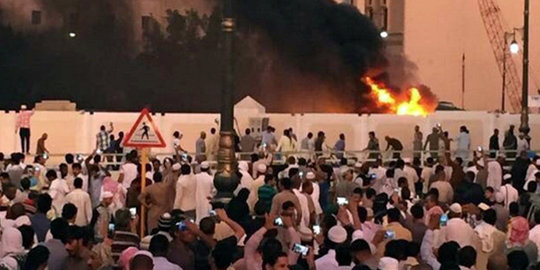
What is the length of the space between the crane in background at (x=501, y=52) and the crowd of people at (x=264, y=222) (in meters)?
22.3

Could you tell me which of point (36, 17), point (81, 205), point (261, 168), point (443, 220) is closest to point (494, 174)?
point (261, 168)

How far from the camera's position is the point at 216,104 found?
42781 mm

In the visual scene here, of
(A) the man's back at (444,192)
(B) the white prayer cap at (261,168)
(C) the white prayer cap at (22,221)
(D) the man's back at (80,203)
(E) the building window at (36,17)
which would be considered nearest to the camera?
(C) the white prayer cap at (22,221)

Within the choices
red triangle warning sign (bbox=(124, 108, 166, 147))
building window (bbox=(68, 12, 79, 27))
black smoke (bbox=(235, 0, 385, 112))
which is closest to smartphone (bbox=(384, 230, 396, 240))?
red triangle warning sign (bbox=(124, 108, 166, 147))

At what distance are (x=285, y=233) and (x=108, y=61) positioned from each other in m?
32.5

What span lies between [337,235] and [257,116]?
20.4m

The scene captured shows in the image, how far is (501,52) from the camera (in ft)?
134

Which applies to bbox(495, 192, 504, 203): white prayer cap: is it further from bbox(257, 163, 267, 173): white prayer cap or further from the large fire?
the large fire

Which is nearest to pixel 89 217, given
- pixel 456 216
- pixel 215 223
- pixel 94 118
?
pixel 215 223

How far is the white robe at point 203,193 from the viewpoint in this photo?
15.0 m

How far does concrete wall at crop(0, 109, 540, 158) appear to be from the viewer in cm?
2928

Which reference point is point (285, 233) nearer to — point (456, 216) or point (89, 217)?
point (456, 216)

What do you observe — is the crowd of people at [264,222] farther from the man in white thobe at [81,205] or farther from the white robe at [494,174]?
the white robe at [494,174]

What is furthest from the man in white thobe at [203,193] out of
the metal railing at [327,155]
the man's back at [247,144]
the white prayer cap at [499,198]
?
the man's back at [247,144]
